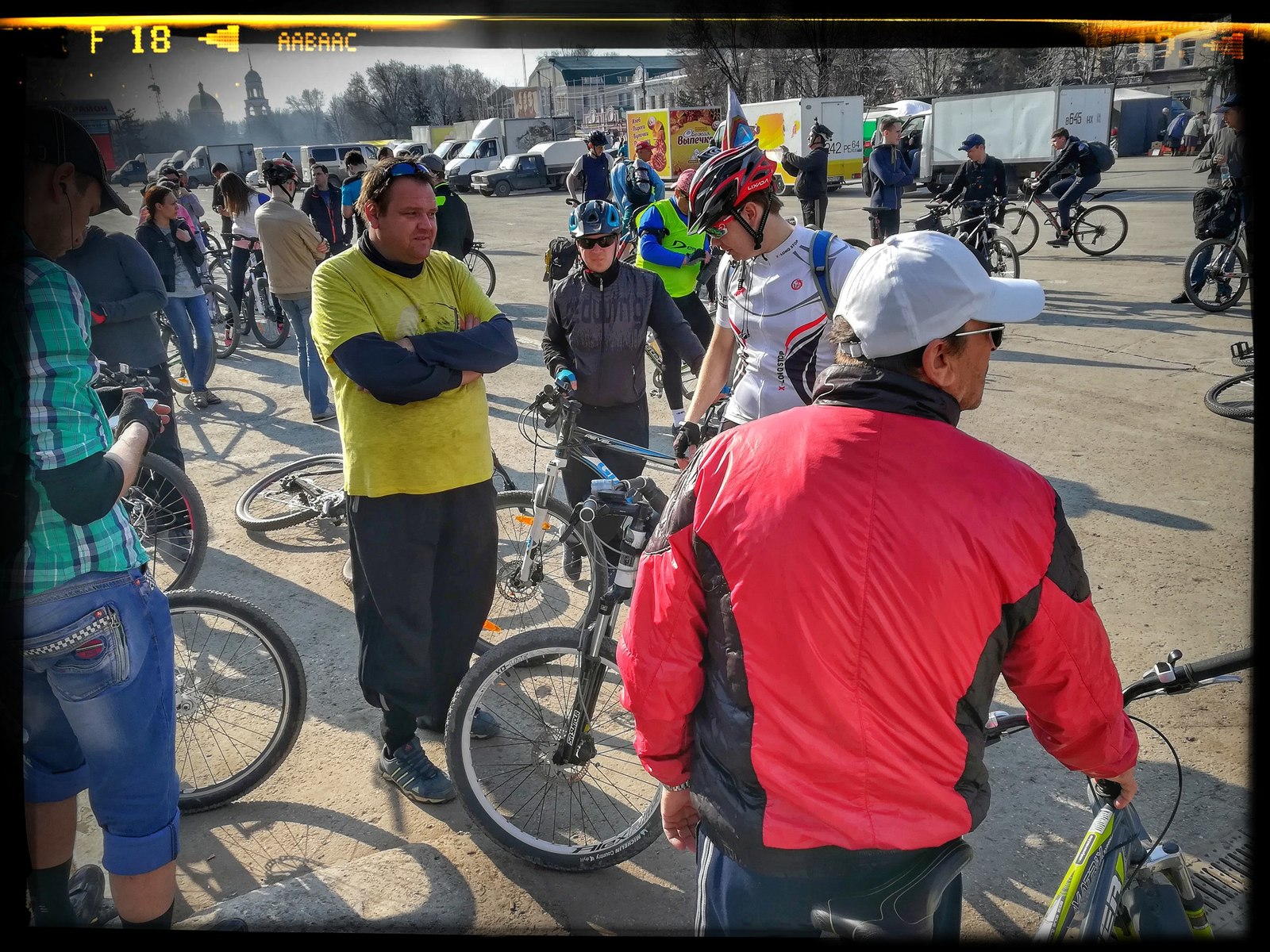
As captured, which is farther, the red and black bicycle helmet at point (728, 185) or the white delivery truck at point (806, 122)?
the white delivery truck at point (806, 122)

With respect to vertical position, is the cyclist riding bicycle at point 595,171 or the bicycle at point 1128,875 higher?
the cyclist riding bicycle at point 595,171

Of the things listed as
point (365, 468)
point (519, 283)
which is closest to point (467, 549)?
point (365, 468)

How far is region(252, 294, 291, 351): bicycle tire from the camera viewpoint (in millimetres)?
10133

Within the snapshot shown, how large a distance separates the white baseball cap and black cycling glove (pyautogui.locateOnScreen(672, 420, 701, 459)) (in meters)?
1.72

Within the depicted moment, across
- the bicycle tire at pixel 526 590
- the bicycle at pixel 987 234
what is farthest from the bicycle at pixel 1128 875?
the bicycle at pixel 987 234

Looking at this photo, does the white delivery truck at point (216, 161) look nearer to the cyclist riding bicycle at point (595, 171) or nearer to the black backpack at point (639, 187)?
the cyclist riding bicycle at point (595, 171)

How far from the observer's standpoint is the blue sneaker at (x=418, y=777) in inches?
123

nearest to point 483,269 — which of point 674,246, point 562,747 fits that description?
point 674,246

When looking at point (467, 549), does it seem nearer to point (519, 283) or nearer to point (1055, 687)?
point (1055, 687)

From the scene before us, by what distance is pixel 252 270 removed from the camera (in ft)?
32.9

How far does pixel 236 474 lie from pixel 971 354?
6054mm

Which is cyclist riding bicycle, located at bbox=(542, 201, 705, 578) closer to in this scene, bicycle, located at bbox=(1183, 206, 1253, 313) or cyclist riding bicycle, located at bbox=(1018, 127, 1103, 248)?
bicycle, located at bbox=(1183, 206, 1253, 313)

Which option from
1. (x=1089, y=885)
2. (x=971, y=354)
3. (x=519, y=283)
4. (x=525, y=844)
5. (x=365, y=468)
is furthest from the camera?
(x=519, y=283)

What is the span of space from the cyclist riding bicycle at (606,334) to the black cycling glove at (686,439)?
98 cm
